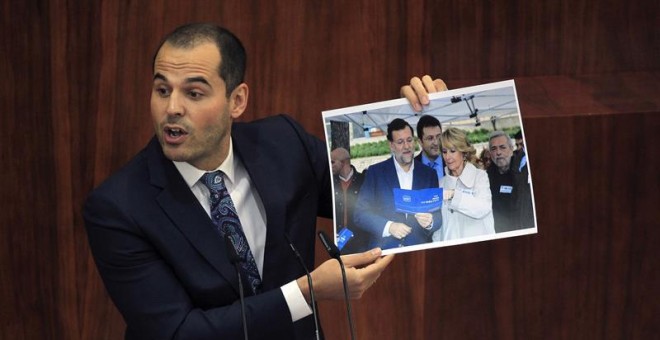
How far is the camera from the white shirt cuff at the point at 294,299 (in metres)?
2.13

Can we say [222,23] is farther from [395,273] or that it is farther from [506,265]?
[506,265]

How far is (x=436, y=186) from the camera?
2273mm

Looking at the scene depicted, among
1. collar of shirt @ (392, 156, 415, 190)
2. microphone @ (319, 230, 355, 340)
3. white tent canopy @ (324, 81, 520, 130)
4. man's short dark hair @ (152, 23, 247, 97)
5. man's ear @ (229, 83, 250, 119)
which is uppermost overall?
man's short dark hair @ (152, 23, 247, 97)

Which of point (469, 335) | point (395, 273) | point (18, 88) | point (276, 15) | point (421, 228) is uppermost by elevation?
point (276, 15)

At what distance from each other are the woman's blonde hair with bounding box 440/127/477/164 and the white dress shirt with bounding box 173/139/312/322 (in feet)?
1.53

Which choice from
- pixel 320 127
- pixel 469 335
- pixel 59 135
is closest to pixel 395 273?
pixel 469 335

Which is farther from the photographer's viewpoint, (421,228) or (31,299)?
(31,299)

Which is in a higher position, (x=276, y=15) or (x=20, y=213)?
(x=276, y=15)

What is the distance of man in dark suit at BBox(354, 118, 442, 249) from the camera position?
2.23m

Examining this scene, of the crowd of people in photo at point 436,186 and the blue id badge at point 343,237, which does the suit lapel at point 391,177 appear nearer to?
the crowd of people in photo at point 436,186

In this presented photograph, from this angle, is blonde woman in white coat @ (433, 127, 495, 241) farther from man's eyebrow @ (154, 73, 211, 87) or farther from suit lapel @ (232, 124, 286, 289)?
man's eyebrow @ (154, 73, 211, 87)

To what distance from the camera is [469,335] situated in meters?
3.27

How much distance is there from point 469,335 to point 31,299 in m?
1.47

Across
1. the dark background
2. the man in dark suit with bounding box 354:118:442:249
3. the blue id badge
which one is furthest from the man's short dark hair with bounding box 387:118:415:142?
the dark background
